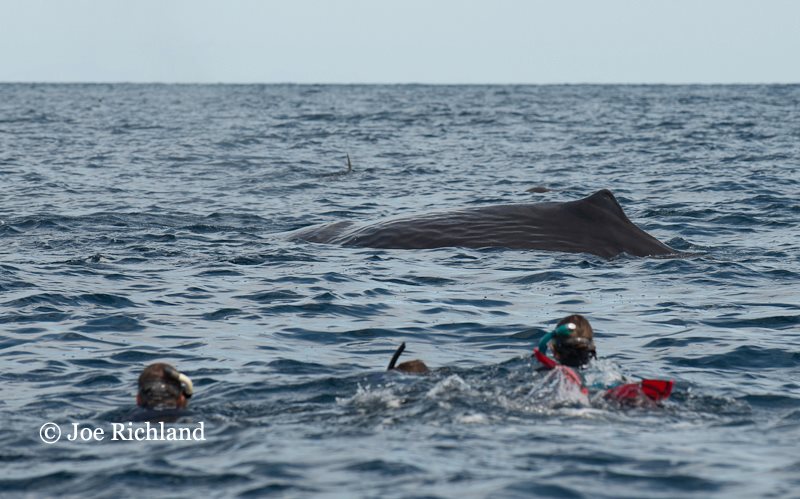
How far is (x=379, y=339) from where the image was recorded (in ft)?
42.4

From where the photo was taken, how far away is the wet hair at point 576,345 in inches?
400

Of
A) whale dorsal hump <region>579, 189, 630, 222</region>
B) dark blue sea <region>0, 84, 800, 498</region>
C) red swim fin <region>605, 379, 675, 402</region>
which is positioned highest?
whale dorsal hump <region>579, 189, 630, 222</region>

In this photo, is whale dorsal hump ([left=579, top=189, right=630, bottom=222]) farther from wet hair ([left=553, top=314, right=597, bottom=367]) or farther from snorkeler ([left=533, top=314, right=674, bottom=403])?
wet hair ([left=553, top=314, right=597, bottom=367])

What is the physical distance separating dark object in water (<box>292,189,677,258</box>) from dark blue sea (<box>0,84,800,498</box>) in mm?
376

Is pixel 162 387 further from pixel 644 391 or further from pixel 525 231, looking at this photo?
pixel 525 231

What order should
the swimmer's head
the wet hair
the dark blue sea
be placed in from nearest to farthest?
the dark blue sea
the swimmer's head
the wet hair

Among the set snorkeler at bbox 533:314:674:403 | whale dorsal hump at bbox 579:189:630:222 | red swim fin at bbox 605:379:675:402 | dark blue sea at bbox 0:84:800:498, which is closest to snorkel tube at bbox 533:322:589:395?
snorkeler at bbox 533:314:674:403

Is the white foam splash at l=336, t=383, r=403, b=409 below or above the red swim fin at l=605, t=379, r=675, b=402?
below

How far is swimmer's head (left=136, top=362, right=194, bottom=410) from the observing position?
9.30 metres

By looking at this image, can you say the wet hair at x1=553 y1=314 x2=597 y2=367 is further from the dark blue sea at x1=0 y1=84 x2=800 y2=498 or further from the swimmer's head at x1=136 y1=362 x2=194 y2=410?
the swimmer's head at x1=136 y1=362 x2=194 y2=410

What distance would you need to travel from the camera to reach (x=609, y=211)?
58.2 feet

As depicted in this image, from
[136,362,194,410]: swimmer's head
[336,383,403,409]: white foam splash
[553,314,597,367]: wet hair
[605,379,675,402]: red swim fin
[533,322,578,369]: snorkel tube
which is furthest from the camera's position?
[553,314,597,367]: wet hair

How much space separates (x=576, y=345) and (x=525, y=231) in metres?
7.98

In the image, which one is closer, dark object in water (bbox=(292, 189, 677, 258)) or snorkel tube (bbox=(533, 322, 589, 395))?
snorkel tube (bbox=(533, 322, 589, 395))
